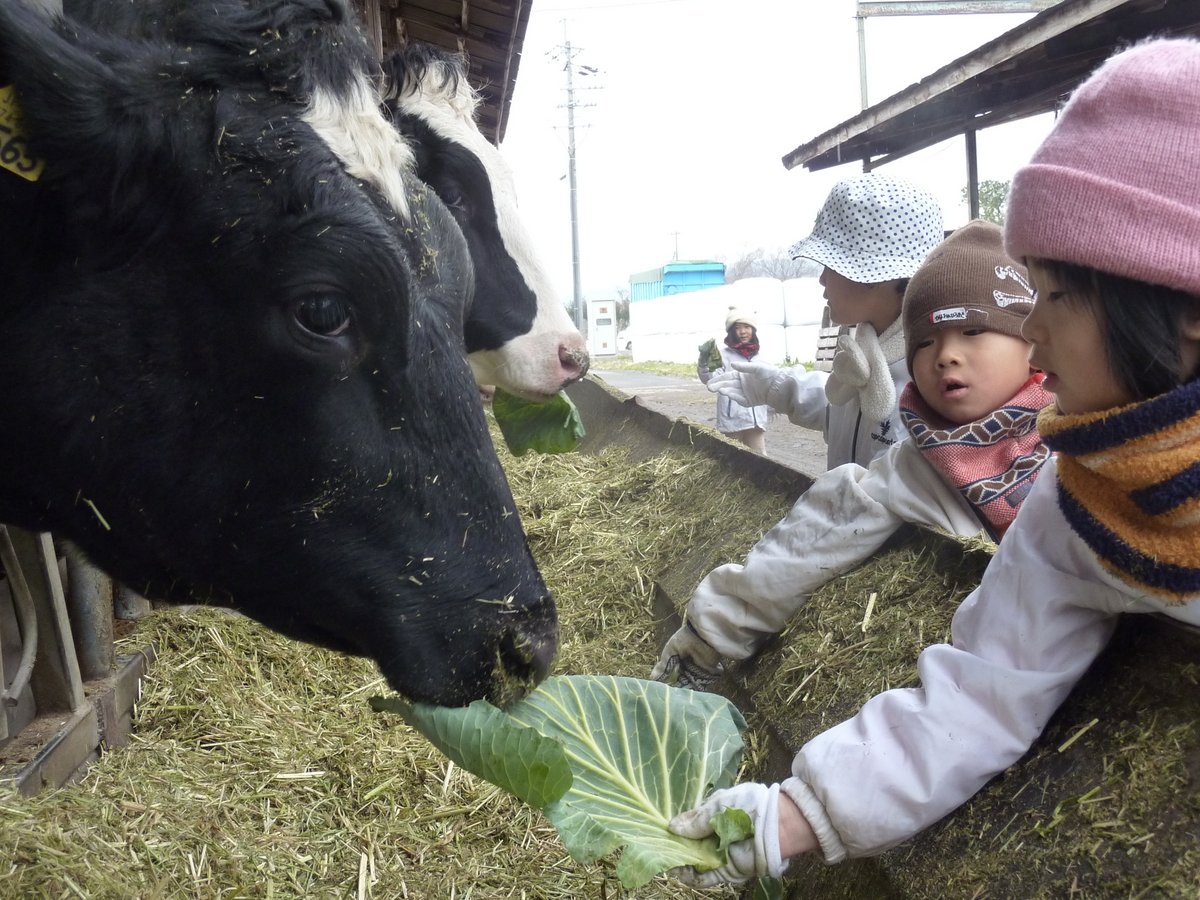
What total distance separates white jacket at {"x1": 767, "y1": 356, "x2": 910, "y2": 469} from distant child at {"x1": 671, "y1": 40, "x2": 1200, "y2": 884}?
56.7 inches

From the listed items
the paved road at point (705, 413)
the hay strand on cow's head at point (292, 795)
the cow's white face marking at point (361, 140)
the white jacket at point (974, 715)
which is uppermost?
the cow's white face marking at point (361, 140)

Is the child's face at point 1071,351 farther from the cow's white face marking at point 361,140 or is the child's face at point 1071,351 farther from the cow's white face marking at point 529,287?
the cow's white face marking at point 529,287

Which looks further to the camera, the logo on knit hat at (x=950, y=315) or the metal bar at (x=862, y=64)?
the metal bar at (x=862, y=64)

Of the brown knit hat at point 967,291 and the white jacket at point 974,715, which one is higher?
the brown knit hat at point 967,291

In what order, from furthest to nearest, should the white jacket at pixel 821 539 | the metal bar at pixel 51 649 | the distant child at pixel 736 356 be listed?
the distant child at pixel 736 356
the metal bar at pixel 51 649
the white jacket at pixel 821 539

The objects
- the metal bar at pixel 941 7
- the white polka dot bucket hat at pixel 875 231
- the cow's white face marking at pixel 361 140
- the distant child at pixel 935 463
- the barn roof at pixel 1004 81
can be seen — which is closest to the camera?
the cow's white face marking at pixel 361 140

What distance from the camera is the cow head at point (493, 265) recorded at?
182 inches

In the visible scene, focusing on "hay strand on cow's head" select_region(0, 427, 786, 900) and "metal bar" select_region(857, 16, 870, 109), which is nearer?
"hay strand on cow's head" select_region(0, 427, 786, 900)

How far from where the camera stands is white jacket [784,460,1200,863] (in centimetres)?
165

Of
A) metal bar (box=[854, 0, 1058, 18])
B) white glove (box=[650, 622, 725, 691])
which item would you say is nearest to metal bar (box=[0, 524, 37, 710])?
white glove (box=[650, 622, 725, 691])

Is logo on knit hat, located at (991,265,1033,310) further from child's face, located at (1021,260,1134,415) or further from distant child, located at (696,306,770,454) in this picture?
distant child, located at (696,306,770,454)

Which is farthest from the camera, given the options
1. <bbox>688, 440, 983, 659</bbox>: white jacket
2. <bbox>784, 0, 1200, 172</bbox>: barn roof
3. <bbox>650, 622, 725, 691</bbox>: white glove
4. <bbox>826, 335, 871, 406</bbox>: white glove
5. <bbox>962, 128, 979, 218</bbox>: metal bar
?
<bbox>962, 128, 979, 218</bbox>: metal bar

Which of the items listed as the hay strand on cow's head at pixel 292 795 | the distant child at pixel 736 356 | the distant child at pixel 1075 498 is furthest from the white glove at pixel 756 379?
the distant child at pixel 1075 498

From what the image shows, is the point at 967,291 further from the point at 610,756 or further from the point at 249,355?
the point at 249,355
